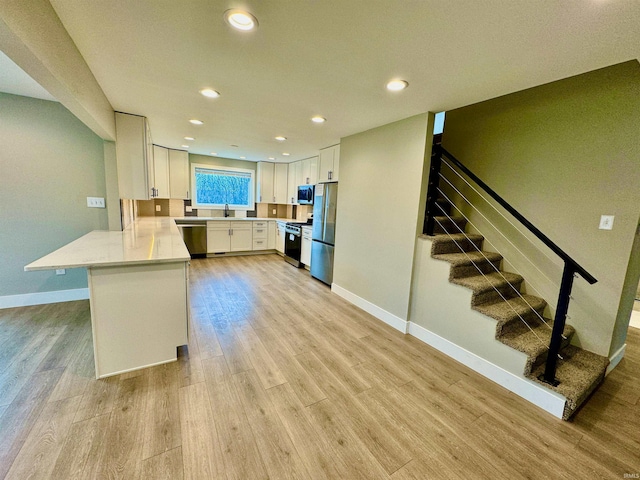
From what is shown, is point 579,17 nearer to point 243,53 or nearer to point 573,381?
point 243,53

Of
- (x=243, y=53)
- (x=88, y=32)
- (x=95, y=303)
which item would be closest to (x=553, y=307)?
(x=243, y=53)

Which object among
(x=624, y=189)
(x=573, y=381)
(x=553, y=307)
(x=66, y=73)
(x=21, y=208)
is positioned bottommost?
(x=573, y=381)

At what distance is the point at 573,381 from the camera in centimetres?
179

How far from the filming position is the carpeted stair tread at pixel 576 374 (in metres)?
1.68

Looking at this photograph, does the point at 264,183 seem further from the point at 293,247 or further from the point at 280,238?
the point at 293,247

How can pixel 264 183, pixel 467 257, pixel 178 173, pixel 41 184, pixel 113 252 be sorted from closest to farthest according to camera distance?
pixel 113 252 → pixel 467 257 → pixel 41 184 → pixel 178 173 → pixel 264 183

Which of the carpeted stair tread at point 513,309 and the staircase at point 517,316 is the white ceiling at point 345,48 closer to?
the staircase at point 517,316

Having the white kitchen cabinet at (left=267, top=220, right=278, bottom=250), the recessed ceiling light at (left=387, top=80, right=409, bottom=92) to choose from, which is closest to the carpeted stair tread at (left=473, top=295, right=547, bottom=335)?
the recessed ceiling light at (left=387, top=80, right=409, bottom=92)

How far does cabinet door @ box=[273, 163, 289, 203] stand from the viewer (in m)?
6.18

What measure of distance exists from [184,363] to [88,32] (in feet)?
7.60

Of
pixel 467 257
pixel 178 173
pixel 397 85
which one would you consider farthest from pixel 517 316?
pixel 178 173

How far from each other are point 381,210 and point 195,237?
162 inches

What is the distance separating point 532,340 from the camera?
2.04 m

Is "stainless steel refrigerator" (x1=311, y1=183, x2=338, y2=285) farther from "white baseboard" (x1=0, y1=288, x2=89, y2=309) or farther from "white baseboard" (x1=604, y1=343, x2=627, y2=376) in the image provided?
"white baseboard" (x1=0, y1=288, x2=89, y2=309)
